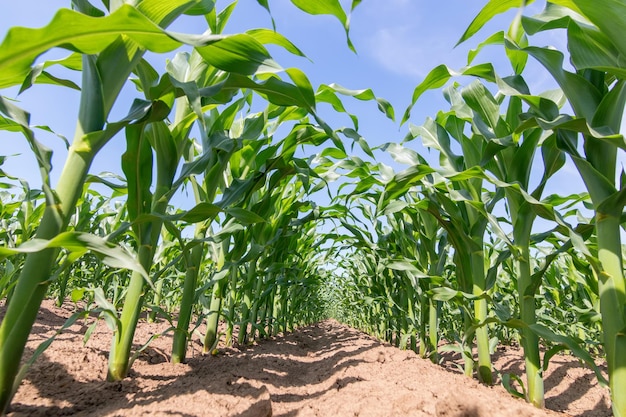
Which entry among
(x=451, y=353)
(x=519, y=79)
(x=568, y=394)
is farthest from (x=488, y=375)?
(x=451, y=353)

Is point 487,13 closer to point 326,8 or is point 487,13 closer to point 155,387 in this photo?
point 326,8

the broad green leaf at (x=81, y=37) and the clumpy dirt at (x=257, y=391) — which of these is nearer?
the broad green leaf at (x=81, y=37)

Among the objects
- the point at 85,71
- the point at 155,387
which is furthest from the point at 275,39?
the point at 155,387

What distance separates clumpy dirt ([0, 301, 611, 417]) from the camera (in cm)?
106

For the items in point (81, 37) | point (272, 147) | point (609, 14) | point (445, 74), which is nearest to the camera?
point (81, 37)

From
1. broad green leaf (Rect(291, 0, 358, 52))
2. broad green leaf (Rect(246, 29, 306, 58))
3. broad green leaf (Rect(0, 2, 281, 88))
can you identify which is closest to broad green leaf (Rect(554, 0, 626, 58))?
broad green leaf (Rect(291, 0, 358, 52))

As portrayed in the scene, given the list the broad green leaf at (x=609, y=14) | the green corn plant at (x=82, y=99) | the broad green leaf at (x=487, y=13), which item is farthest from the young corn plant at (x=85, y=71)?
the broad green leaf at (x=609, y=14)

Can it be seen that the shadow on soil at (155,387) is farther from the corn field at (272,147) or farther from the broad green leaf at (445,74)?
the broad green leaf at (445,74)

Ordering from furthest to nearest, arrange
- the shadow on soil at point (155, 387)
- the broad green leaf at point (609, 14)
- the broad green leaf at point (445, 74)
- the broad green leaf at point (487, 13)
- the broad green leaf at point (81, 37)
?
the broad green leaf at point (445, 74)
the broad green leaf at point (487, 13)
the shadow on soil at point (155, 387)
the broad green leaf at point (609, 14)
the broad green leaf at point (81, 37)

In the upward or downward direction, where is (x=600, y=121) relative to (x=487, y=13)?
downward

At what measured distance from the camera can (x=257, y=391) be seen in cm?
128

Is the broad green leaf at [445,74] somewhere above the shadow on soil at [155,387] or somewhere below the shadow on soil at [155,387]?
above

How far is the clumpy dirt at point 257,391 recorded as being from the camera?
3.49 ft

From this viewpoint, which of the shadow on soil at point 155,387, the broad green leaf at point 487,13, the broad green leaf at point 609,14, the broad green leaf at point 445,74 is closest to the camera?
the broad green leaf at point 609,14
